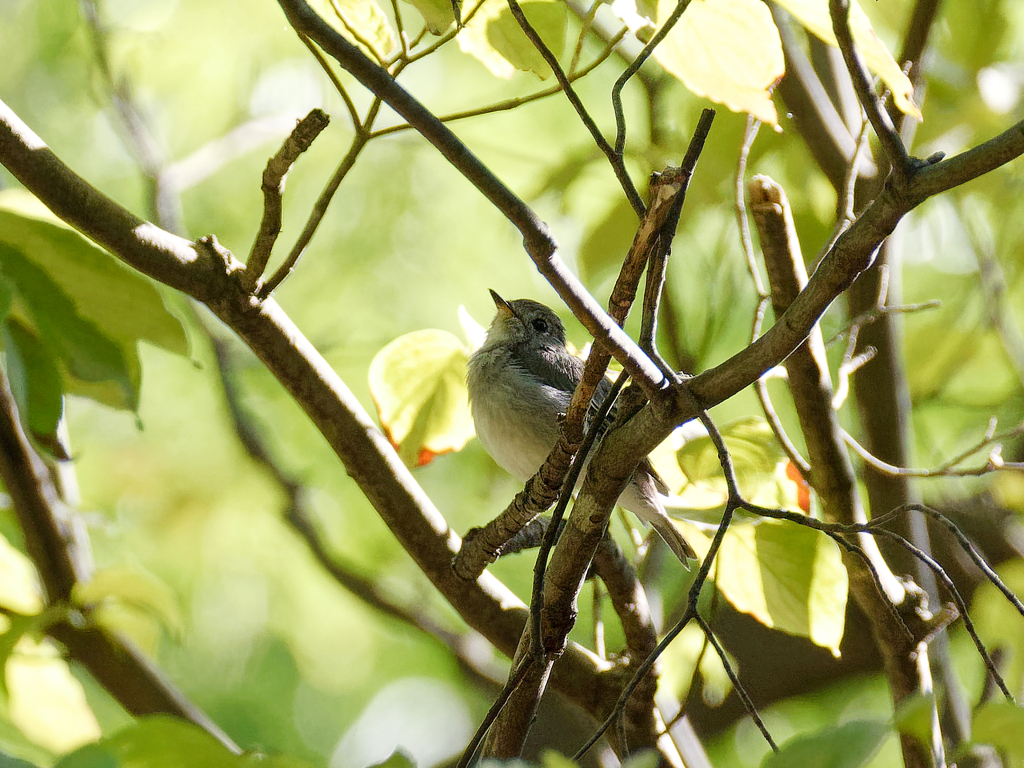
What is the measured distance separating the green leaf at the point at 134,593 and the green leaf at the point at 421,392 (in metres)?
0.58

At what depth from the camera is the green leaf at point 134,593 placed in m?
1.70

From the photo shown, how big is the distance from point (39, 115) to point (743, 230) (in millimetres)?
3467

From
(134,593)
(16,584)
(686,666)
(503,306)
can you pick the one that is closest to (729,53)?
(134,593)

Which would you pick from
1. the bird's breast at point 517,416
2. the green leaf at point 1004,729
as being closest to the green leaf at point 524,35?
the green leaf at point 1004,729

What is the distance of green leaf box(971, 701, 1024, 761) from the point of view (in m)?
0.56

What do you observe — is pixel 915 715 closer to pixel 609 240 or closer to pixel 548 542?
pixel 548 542

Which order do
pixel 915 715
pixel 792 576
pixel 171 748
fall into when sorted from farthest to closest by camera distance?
pixel 792 576 < pixel 171 748 < pixel 915 715

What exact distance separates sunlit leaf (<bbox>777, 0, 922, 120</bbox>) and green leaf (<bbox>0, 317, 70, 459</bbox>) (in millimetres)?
842

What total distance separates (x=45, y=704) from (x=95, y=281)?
911mm

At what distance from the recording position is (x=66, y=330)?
932 mm

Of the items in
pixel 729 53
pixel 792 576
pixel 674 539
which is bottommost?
pixel 674 539

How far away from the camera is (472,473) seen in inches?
150

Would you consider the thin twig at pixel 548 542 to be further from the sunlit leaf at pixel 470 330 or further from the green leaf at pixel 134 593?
the green leaf at pixel 134 593

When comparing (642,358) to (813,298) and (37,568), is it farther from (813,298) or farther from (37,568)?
(37,568)
